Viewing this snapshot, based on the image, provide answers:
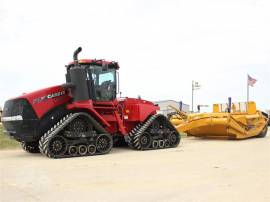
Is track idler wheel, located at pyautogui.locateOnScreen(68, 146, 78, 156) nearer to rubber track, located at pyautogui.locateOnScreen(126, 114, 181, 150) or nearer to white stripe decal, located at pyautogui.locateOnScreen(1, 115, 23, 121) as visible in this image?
white stripe decal, located at pyautogui.locateOnScreen(1, 115, 23, 121)

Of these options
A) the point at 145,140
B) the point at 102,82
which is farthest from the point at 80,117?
the point at 145,140

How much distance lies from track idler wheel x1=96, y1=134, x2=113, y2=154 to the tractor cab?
1.22 metres

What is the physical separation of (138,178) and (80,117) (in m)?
4.82

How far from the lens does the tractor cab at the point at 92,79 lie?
12719 millimetres

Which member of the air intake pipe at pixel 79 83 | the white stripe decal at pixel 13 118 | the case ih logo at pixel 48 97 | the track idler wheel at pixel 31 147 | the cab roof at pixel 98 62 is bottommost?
the track idler wheel at pixel 31 147

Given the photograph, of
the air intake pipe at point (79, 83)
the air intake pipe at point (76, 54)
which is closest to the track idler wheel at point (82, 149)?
the air intake pipe at point (79, 83)

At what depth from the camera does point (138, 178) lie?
8273mm

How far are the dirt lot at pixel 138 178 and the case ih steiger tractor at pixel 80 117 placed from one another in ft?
2.27

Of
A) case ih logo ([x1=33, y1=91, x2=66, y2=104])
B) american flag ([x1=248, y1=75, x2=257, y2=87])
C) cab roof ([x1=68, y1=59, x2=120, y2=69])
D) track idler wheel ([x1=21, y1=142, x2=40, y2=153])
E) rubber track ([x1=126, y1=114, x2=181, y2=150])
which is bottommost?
track idler wheel ([x1=21, y1=142, x2=40, y2=153])

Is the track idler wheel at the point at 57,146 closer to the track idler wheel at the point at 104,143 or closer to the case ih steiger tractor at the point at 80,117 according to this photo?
the case ih steiger tractor at the point at 80,117

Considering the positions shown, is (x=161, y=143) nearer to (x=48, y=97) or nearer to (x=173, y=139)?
(x=173, y=139)

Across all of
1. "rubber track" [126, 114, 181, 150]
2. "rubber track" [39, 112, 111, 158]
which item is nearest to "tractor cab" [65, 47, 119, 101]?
"rubber track" [39, 112, 111, 158]

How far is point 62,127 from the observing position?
1195 cm

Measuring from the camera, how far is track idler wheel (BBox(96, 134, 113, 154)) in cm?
1291
